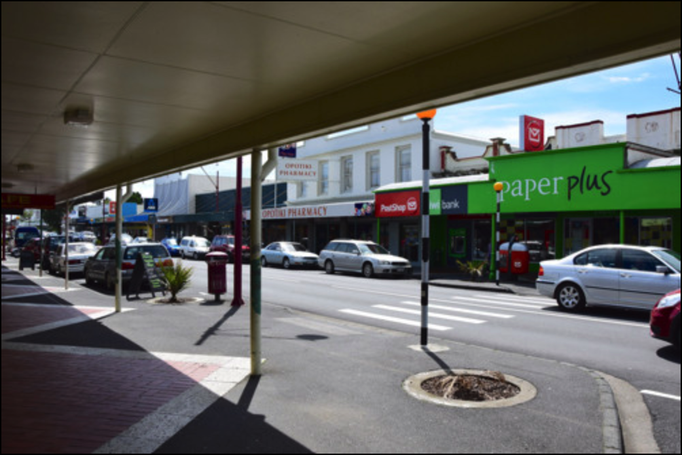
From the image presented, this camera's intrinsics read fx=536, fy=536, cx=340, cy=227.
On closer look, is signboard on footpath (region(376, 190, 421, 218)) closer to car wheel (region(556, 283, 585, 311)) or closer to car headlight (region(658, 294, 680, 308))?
car wheel (region(556, 283, 585, 311))

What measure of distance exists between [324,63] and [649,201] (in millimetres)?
14548

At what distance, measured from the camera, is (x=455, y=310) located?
12.8 m

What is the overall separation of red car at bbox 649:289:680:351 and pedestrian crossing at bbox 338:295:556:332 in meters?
3.60

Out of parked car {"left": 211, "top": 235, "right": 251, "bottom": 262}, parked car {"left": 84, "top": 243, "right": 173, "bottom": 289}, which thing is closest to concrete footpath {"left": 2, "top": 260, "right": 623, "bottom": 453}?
parked car {"left": 84, "top": 243, "right": 173, "bottom": 289}

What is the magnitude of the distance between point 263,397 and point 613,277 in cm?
892

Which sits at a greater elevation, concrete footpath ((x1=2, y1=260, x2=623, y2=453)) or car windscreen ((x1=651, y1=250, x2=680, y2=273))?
car windscreen ((x1=651, y1=250, x2=680, y2=273))

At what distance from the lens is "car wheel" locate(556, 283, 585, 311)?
1232 centimetres

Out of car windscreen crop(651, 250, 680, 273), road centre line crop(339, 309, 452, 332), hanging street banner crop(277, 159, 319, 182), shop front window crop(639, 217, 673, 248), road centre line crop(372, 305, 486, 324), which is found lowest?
road centre line crop(339, 309, 452, 332)

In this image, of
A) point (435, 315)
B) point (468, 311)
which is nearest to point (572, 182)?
point (468, 311)

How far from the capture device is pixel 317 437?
15.2 feet

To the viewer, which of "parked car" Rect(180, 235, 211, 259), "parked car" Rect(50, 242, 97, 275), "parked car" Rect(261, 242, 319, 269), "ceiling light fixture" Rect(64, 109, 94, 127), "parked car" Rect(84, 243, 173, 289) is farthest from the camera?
"parked car" Rect(180, 235, 211, 259)

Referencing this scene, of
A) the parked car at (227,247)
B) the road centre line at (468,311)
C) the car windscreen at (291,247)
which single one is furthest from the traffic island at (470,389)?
the parked car at (227,247)

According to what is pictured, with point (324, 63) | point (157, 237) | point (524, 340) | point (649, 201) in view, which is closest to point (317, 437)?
point (324, 63)

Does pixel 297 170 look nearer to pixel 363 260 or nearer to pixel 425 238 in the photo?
pixel 363 260
